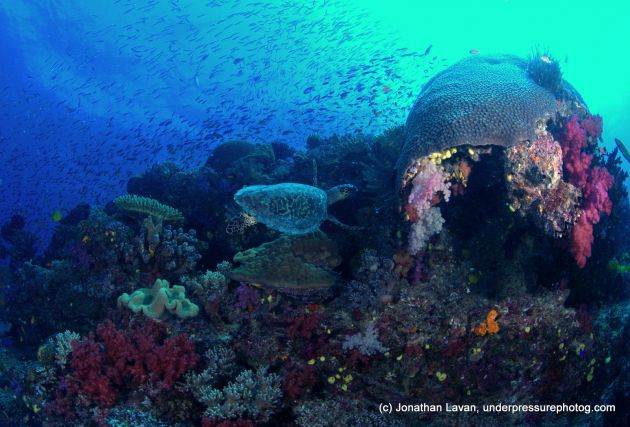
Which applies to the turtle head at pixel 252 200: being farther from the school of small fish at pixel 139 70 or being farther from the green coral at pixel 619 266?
the school of small fish at pixel 139 70

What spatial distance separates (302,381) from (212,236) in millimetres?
4414

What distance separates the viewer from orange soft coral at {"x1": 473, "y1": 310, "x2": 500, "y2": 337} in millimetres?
4793

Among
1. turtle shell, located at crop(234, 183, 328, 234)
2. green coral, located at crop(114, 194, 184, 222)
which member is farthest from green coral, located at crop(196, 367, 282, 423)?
green coral, located at crop(114, 194, 184, 222)

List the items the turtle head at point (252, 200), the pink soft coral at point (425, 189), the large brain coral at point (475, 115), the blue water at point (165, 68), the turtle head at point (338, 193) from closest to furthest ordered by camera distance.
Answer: the pink soft coral at point (425, 189), the large brain coral at point (475, 115), the turtle head at point (252, 200), the turtle head at point (338, 193), the blue water at point (165, 68)

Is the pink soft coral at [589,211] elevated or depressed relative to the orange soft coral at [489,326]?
elevated

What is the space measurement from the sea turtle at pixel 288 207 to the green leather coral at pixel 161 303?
1893mm

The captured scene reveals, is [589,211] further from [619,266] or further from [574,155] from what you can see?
[619,266]

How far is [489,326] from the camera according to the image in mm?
4809

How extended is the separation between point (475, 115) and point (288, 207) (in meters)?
3.55

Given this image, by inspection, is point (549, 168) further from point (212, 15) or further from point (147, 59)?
point (147, 59)

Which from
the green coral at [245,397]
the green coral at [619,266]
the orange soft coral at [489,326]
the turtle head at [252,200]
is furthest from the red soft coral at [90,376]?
the green coral at [619,266]

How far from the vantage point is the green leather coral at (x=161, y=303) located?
533 cm

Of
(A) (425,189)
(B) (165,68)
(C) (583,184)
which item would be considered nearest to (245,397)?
(A) (425,189)

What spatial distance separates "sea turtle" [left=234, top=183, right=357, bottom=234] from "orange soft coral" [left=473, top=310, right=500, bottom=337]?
2.72m
